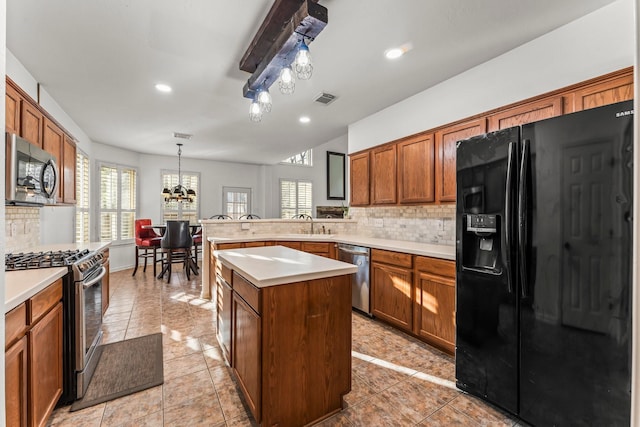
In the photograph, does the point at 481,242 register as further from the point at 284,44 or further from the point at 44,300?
the point at 44,300

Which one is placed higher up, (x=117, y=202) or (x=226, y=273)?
(x=117, y=202)

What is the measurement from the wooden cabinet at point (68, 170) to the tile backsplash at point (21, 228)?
13.6 inches

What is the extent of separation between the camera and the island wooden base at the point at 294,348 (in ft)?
4.75

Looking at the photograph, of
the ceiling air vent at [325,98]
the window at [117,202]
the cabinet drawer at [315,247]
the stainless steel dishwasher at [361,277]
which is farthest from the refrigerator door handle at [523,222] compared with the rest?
the window at [117,202]

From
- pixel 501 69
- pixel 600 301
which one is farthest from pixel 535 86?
pixel 600 301

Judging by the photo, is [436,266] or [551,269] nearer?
[551,269]

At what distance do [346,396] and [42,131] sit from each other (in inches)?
138

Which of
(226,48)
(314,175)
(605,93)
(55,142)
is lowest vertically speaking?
(55,142)

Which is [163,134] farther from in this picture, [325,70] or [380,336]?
[380,336]

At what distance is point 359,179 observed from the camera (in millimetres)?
4031

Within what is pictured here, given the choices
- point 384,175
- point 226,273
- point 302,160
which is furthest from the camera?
point 302,160

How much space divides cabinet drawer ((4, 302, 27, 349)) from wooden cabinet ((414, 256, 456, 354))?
2633mm

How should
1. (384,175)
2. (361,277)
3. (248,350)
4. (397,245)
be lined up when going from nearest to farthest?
(248,350) < (397,245) < (361,277) < (384,175)

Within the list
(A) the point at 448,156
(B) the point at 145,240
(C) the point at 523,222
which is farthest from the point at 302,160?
(C) the point at 523,222
